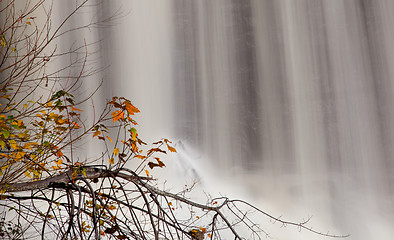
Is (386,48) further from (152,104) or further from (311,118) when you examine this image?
(152,104)

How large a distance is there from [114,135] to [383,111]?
213cm

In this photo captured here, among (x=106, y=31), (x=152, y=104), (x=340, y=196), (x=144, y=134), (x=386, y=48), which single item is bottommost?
(x=340, y=196)

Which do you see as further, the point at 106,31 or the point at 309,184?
the point at 106,31

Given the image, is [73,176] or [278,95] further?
[278,95]

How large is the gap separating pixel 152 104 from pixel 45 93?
2.91ft

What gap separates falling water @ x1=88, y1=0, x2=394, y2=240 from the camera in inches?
129

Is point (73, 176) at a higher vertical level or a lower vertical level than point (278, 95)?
lower

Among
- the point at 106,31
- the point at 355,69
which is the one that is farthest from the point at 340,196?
the point at 106,31

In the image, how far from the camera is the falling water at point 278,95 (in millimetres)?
3289

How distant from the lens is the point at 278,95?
11.4 feet

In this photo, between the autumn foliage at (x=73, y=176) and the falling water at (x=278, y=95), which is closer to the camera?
the autumn foliage at (x=73, y=176)

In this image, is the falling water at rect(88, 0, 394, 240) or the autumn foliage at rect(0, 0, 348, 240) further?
the falling water at rect(88, 0, 394, 240)

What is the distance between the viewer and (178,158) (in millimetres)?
3396

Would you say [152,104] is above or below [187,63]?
below
